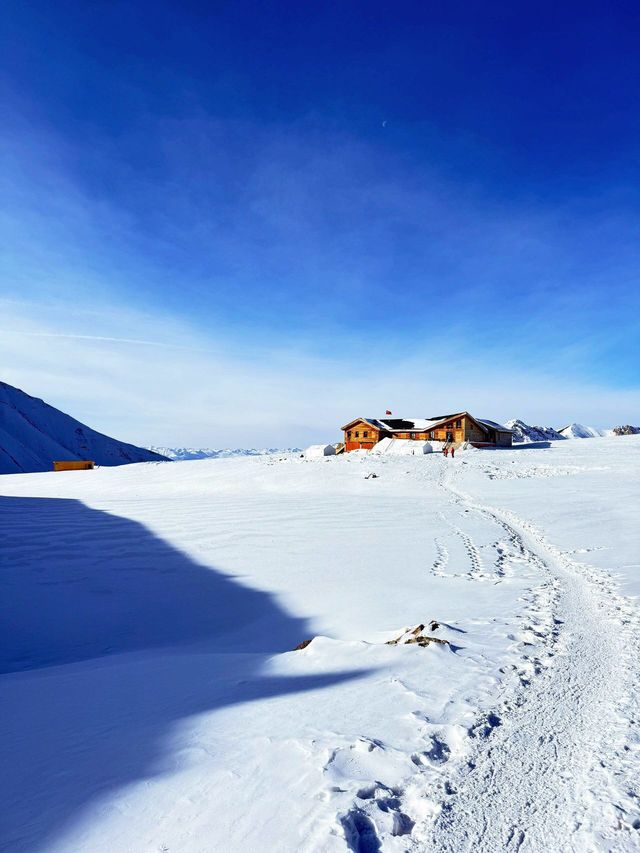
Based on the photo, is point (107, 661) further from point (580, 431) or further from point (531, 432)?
point (580, 431)

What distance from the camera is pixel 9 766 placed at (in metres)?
2.87

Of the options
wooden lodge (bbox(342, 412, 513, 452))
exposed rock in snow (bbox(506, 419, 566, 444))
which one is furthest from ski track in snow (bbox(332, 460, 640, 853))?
exposed rock in snow (bbox(506, 419, 566, 444))

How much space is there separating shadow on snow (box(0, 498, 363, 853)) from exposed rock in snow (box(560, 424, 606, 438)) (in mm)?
113390

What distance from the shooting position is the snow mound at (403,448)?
132 feet

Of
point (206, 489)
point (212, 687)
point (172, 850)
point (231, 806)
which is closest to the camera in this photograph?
point (172, 850)

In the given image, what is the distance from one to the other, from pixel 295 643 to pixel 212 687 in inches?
84.8

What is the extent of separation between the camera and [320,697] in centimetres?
378

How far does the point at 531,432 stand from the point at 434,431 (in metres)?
51.3

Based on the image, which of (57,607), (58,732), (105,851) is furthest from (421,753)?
(57,607)

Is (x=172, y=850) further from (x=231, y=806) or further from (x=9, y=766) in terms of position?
(x=9, y=766)

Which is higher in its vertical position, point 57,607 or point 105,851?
point 105,851

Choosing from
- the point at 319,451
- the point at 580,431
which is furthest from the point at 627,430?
the point at 319,451

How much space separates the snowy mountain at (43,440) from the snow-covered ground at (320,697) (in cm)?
7311

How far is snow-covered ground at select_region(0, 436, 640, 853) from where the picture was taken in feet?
7.72
